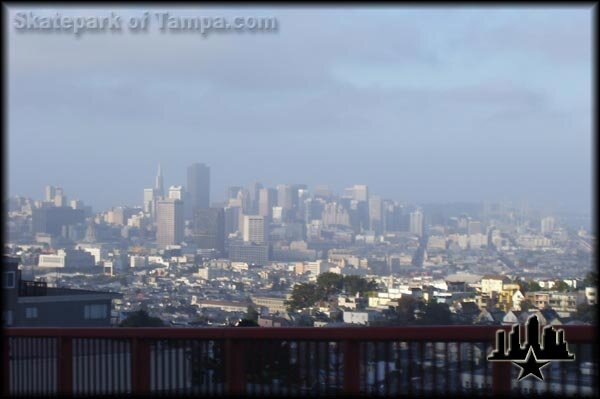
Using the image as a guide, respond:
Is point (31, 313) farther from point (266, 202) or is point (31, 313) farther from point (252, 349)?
point (266, 202)


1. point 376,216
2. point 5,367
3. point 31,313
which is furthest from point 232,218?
point 5,367

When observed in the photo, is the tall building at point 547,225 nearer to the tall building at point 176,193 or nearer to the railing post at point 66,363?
the tall building at point 176,193

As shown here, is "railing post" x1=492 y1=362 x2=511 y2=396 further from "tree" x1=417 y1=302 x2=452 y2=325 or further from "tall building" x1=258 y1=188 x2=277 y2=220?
"tall building" x1=258 y1=188 x2=277 y2=220

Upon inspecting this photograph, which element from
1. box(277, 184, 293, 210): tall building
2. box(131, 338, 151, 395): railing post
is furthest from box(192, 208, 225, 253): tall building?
box(131, 338, 151, 395): railing post

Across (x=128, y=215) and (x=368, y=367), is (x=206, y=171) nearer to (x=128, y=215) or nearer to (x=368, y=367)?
(x=128, y=215)

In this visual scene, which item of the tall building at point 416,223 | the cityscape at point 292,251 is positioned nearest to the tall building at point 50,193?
the cityscape at point 292,251
